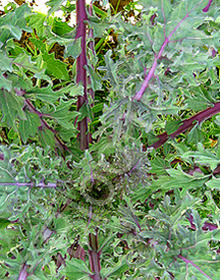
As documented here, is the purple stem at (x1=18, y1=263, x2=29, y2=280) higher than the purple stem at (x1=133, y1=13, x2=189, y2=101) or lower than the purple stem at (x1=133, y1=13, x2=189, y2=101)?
lower

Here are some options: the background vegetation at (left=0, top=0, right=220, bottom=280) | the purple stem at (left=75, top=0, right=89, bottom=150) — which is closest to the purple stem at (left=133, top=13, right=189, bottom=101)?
the background vegetation at (left=0, top=0, right=220, bottom=280)

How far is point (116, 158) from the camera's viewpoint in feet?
1.86

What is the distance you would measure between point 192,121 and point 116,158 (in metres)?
0.16

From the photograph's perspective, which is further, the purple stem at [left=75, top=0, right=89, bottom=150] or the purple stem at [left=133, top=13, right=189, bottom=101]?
the purple stem at [left=75, top=0, right=89, bottom=150]

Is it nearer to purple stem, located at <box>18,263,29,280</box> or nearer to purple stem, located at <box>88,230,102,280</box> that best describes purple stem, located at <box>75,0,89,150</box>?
purple stem, located at <box>88,230,102,280</box>

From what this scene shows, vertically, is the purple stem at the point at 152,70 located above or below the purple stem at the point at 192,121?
above

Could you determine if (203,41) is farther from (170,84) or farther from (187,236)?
(187,236)

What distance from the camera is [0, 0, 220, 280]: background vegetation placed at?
0.41 meters

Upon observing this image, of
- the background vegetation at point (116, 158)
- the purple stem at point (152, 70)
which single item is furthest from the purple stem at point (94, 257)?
the purple stem at point (152, 70)

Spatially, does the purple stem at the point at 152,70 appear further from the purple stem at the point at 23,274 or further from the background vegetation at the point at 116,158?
the purple stem at the point at 23,274

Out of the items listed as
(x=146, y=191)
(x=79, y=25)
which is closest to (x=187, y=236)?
(x=146, y=191)

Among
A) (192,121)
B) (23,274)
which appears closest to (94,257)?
(23,274)

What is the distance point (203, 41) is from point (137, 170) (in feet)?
0.71

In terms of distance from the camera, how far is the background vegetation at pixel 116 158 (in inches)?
16.3
